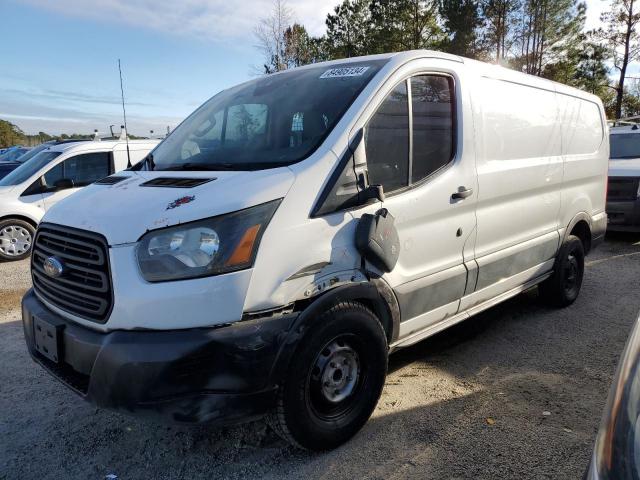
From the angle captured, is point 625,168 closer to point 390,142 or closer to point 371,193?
point 390,142

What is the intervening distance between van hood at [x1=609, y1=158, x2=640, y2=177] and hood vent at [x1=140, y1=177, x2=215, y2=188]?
7861 mm

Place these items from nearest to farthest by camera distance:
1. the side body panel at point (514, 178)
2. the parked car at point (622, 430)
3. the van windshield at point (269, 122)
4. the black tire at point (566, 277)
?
the parked car at point (622, 430), the van windshield at point (269, 122), the side body panel at point (514, 178), the black tire at point (566, 277)

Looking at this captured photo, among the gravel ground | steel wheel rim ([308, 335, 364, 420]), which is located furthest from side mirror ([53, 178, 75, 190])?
steel wheel rim ([308, 335, 364, 420])

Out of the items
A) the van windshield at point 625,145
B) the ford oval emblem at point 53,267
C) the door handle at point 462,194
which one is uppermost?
the van windshield at point 625,145

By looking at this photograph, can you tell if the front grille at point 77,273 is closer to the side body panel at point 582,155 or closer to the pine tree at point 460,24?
the side body panel at point 582,155

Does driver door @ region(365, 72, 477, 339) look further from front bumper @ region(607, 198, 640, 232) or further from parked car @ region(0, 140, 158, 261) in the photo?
parked car @ region(0, 140, 158, 261)

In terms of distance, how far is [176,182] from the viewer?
264 centimetres

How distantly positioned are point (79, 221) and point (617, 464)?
7.86 feet

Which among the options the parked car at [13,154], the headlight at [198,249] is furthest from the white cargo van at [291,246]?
the parked car at [13,154]

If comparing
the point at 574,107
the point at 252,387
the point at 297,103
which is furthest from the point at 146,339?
the point at 574,107

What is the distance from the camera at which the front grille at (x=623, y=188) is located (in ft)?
26.0

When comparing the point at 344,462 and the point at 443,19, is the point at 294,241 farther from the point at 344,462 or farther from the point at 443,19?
the point at 443,19

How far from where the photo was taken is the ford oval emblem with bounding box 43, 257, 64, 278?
8.33 feet

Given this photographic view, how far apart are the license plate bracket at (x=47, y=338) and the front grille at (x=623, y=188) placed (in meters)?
8.40
